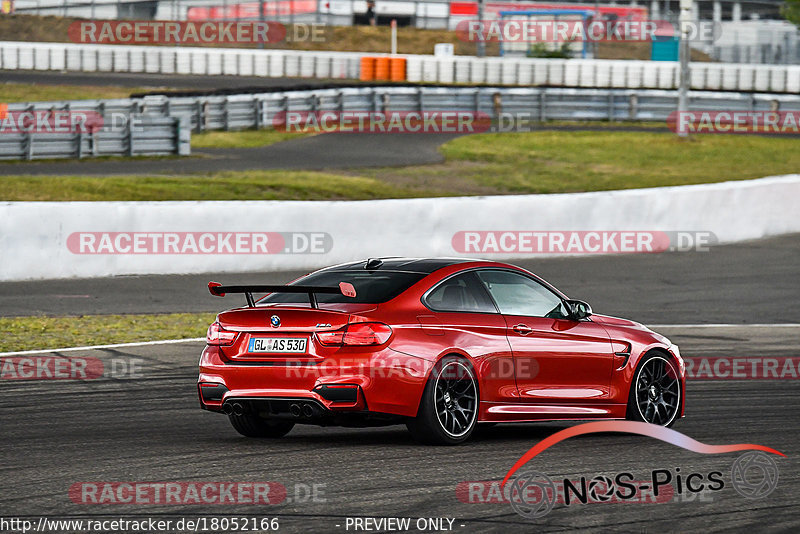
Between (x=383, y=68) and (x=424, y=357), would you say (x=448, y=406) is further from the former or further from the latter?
(x=383, y=68)

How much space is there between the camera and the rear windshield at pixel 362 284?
8.45 meters

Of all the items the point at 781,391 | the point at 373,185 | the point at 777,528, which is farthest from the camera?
the point at 373,185

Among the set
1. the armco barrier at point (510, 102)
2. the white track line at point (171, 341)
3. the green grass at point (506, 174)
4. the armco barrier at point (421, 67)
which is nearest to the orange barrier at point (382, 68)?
the armco barrier at point (421, 67)

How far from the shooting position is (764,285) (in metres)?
19.7

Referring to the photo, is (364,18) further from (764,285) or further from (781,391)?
(781,391)

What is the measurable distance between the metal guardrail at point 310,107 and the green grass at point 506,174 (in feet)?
12.6

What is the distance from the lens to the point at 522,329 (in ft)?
29.2

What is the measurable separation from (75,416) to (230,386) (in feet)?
6.13

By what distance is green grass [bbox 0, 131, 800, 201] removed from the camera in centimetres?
2491

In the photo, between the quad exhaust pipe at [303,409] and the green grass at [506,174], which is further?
the green grass at [506,174]

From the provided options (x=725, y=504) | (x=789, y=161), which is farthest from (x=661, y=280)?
(x=789, y=161)

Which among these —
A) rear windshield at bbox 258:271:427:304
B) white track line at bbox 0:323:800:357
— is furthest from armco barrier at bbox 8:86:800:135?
rear windshield at bbox 258:271:427:304

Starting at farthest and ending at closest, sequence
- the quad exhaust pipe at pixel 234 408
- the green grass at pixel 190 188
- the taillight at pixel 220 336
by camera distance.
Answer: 1. the green grass at pixel 190 188
2. the taillight at pixel 220 336
3. the quad exhaust pipe at pixel 234 408

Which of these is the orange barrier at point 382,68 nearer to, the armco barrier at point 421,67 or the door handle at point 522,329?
the armco barrier at point 421,67
